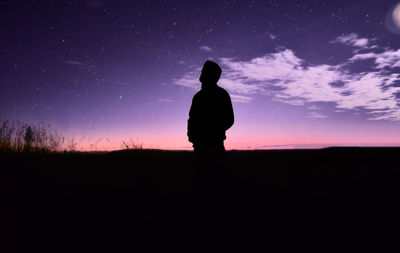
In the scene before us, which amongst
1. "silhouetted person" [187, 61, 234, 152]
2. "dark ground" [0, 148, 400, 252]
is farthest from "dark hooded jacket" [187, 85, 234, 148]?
"dark ground" [0, 148, 400, 252]

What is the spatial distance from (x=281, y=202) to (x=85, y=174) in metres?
5.05

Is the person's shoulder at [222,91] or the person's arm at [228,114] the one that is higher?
the person's shoulder at [222,91]

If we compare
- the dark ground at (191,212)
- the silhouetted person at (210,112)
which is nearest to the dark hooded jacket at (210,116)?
the silhouetted person at (210,112)

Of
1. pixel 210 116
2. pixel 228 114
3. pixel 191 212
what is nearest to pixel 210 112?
pixel 210 116

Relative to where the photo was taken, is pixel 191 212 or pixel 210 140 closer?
pixel 210 140

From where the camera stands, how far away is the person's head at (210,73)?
3520mm

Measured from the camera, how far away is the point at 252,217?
3.69 meters

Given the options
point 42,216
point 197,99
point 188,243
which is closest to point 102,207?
point 42,216

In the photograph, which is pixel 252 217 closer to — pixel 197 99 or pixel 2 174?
pixel 197 99

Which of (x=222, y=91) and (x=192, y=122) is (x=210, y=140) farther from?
(x=222, y=91)

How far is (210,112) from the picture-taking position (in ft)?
11.7

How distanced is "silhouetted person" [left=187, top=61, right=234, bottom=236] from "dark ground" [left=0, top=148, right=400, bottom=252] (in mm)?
57

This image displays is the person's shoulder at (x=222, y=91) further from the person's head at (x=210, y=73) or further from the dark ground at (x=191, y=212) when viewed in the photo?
the dark ground at (x=191, y=212)

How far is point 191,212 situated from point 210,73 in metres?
2.10
